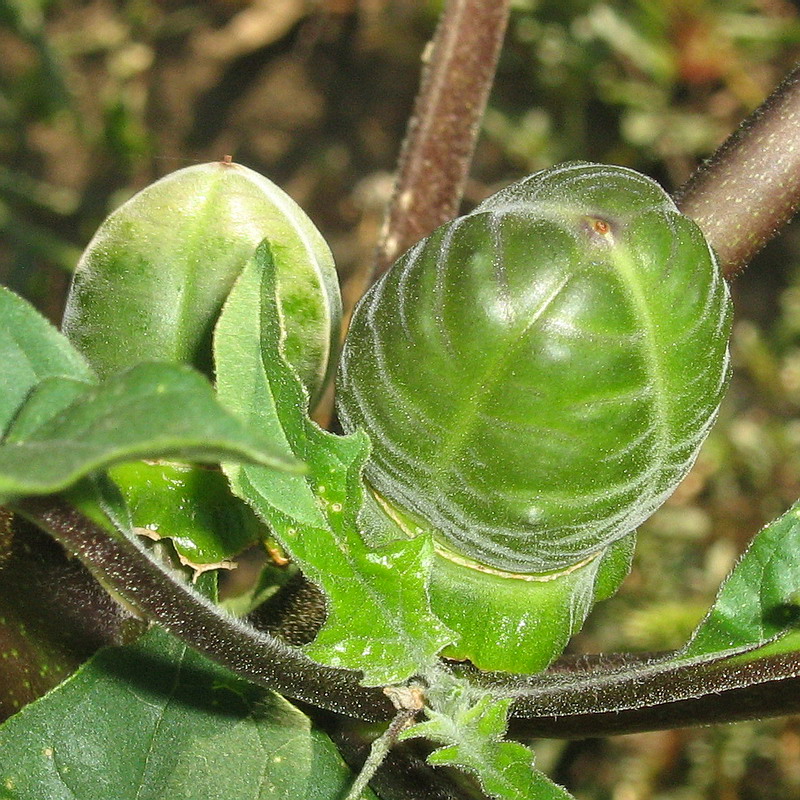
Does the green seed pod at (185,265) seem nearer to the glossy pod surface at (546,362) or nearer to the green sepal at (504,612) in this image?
the glossy pod surface at (546,362)

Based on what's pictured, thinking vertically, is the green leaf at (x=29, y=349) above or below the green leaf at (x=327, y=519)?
above

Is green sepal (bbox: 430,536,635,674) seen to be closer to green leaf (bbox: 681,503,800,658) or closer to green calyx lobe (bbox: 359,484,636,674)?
green calyx lobe (bbox: 359,484,636,674)

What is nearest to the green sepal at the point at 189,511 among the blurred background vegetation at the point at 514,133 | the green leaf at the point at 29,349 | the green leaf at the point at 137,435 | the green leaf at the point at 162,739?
the green leaf at the point at 162,739

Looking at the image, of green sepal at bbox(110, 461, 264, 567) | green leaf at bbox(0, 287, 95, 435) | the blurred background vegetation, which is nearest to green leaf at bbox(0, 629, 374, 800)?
green sepal at bbox(110, 461, 264, 567)

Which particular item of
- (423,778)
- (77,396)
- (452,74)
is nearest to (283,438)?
(77,396)

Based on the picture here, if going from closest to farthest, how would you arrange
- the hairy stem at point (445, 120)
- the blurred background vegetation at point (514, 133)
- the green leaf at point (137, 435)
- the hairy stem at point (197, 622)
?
the green leaf at point (137, 435), the hairy stem at point (197, 622), the hairy stem at point (445, 120), the blurred background vegetation at point (514, 133)

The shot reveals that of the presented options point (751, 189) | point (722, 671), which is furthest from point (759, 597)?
point (751, 189)

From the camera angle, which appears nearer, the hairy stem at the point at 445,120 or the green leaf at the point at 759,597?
the green leaf at the point at 759,597
